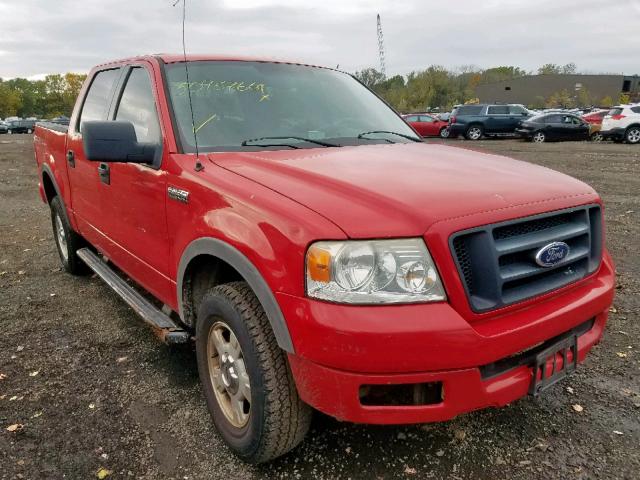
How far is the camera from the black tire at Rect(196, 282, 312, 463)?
2135 mm

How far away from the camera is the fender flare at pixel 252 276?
2.01 metres

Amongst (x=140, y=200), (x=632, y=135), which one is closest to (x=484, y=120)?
(x=632, y=135)

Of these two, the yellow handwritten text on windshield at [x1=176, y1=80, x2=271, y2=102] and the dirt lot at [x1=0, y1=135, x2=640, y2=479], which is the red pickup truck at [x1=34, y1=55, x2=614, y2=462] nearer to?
the yellow handwritten text on windshield at [x1=176, y1=80, x2=271, y2=102]

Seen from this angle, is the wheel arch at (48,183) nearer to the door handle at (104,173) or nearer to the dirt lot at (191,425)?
the dirt lot at (191,425)

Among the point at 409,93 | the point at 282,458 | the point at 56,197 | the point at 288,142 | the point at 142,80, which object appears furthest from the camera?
the point at 409,93

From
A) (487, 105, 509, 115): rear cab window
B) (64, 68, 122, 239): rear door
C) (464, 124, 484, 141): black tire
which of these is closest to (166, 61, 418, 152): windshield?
(64, 68, 122, 239): rear door

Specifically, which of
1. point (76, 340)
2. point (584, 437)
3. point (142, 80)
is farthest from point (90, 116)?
point (584, 437)

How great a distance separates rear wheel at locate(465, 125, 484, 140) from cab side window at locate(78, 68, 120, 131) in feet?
79.0

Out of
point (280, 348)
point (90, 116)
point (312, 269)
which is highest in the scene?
point (90, 116)

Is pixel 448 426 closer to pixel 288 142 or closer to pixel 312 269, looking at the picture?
pixel 312 269

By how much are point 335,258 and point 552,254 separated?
94 centimetres

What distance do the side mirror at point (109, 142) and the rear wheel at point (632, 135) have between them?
23.3 meters

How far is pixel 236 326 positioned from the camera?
7.30 ft

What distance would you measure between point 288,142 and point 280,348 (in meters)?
1.27
